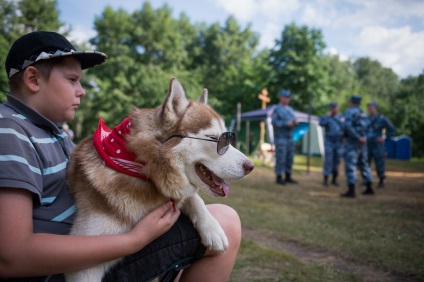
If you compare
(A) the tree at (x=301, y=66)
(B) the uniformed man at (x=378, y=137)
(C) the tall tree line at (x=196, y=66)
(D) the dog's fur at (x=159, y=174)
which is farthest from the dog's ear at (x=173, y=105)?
(A) the tree at (x=301, y=66)

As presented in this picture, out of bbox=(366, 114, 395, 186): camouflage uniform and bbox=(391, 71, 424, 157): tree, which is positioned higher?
bbox=(391, 71, 424, 157): tree

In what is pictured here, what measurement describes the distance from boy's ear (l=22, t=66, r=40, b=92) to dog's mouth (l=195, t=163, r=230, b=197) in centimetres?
83

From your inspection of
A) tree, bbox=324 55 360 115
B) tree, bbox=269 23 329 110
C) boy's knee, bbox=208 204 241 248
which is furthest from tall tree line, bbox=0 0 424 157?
boy's knee, bbox=208 204 241 248

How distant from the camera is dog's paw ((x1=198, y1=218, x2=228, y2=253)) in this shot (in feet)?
5.32

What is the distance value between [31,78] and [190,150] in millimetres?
782

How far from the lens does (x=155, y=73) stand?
32719 millimetres

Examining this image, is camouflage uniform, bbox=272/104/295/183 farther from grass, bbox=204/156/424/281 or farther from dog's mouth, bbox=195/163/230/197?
dog's mouth, bbox=195/163/230/197

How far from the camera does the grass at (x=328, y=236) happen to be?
3508 millimetres

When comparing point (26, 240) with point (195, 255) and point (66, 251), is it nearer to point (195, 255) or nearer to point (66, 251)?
point (66, 251)

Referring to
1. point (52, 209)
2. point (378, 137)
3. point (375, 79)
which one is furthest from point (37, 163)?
point (375, 79)

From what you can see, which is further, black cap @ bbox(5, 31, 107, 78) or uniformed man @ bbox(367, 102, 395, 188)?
uniformed man @ bbox(367, 102, 395, 188)

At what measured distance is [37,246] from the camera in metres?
1.20

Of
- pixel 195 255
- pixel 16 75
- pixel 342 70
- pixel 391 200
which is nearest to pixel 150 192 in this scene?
pixel 195 255

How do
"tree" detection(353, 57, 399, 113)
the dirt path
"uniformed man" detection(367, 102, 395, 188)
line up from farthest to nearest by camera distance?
"tree" detection(353, 57, 399, 113) < "uniformed man" detection(367, 102, 395, 188) < the dirt path
